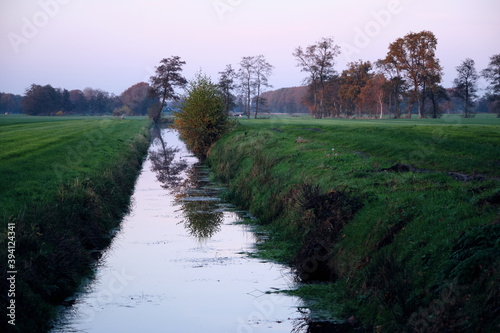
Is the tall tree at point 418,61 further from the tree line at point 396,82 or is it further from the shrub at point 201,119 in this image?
the shrub at point 201,119

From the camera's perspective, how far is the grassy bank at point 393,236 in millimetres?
7707

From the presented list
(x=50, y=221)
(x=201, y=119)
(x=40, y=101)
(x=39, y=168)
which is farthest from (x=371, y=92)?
(x=40, y=101)

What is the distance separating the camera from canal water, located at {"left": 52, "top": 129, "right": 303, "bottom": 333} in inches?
397

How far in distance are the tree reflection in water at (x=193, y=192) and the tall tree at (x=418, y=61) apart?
174ft

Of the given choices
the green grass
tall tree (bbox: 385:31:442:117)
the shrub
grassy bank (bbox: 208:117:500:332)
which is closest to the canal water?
→ grassy bank (bbox: 208:117:500:332)

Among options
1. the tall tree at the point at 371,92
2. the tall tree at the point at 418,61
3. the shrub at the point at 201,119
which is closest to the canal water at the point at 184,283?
the shrub at the point at 201,119

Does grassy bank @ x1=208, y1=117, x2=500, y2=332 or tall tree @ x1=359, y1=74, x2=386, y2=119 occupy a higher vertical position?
tall tree @ x1=359, y1=74, x2=386, y2=119

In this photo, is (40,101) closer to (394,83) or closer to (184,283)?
(394,83)

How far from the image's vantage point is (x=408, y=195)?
12.4 m

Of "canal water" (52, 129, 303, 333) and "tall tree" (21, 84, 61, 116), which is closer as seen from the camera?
"canal water" (52, 129, 303, 333)

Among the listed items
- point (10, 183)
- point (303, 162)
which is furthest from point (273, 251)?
point (10, 183)

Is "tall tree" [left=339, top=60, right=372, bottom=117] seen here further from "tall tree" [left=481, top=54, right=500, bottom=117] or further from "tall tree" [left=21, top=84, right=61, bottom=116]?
"tall tree" [left=21, top=84, right=61, bottom=116]

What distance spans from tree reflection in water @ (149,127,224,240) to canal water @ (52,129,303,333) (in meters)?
0.08

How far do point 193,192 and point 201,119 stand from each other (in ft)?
65.6
